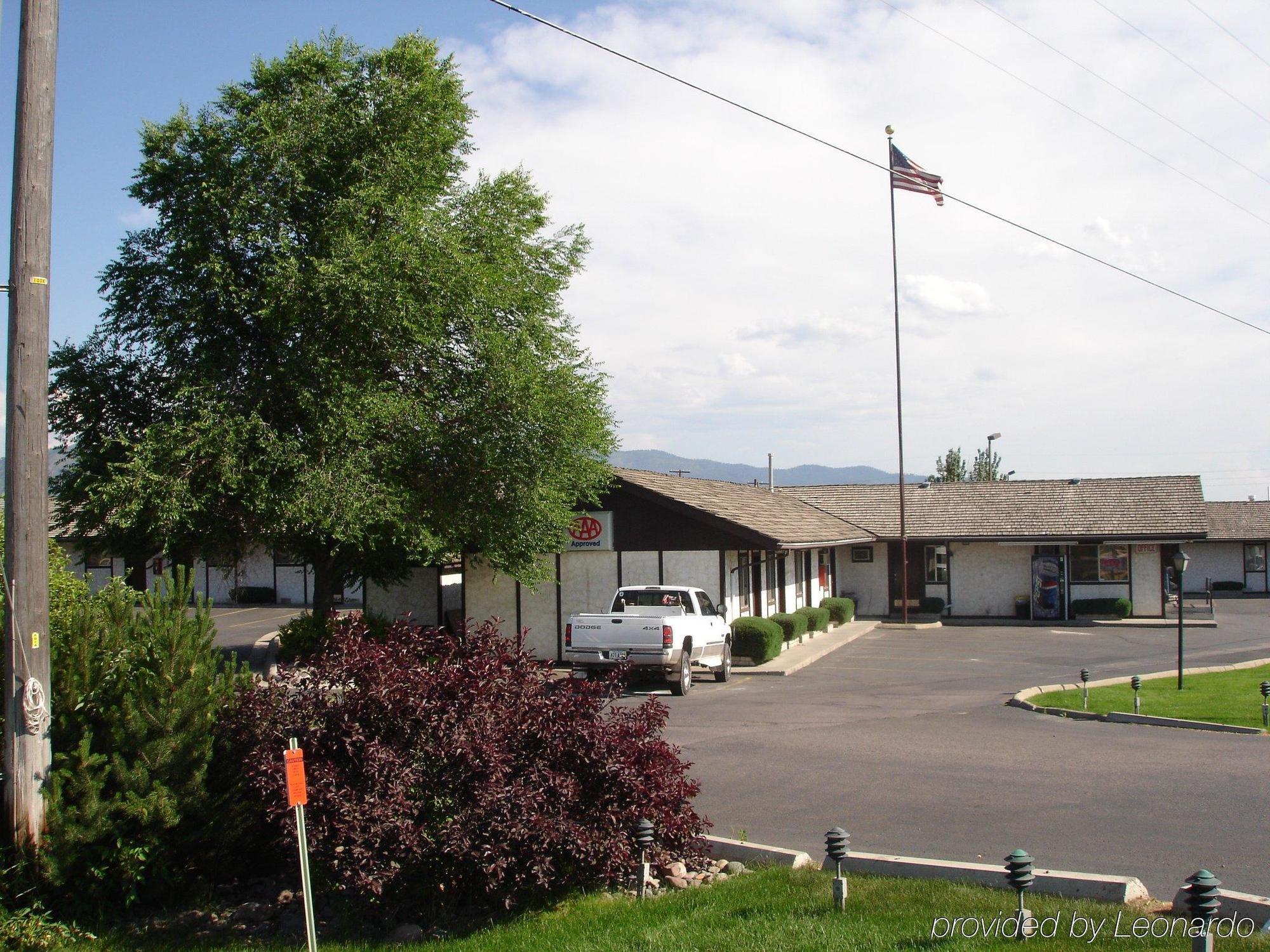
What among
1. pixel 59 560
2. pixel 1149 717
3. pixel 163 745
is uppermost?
pixel 59 560

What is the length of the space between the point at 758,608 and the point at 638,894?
71.3ft

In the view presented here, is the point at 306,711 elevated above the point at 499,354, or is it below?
below

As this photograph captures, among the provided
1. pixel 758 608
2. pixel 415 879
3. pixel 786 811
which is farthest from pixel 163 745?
pixel 758 608

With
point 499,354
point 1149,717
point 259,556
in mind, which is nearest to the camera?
point 1149,717

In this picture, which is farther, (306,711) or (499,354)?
(499,354)

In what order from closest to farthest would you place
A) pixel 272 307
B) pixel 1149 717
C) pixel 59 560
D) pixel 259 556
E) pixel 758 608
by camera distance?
pixel 59 560
pixel 1149 717
pixel 272 307
pixel 758 608
pixel 259 556

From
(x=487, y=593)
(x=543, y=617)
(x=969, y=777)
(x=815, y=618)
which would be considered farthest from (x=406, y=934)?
(x=815, y=618)

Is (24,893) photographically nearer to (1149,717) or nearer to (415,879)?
(415,879)

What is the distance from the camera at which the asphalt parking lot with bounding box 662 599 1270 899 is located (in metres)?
8.95

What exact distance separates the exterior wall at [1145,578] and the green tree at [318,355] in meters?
23.5

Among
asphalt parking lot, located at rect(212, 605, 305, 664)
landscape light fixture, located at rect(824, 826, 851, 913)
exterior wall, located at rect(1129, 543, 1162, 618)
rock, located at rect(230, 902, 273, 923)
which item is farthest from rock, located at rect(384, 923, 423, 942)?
exterior wall, located at rect(1129, 543, 1162, 618)

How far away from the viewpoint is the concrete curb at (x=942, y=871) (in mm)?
7160

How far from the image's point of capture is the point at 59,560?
1243 centimetres

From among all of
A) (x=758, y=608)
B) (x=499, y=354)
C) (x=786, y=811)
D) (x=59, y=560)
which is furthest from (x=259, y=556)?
(x=786, y=811)
